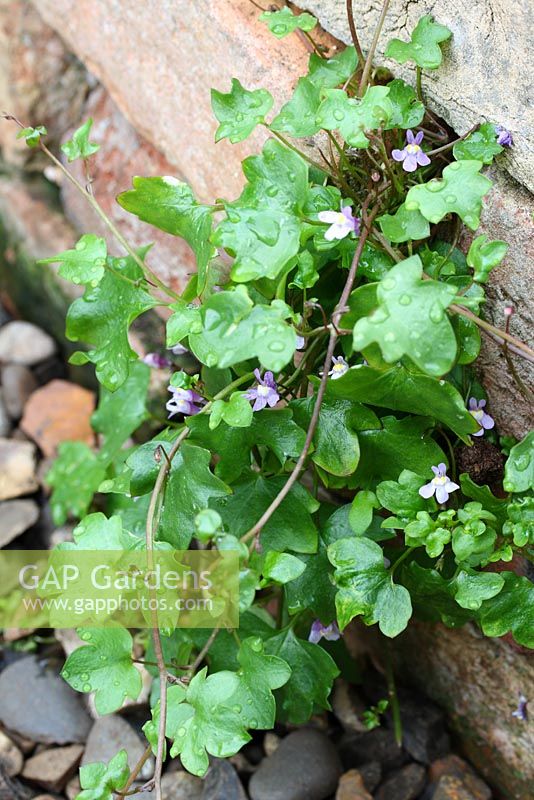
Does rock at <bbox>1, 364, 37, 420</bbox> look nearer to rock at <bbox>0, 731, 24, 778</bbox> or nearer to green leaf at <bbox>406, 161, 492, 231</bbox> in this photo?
rock at <bbox>0, 731, 24, 778</bbox>

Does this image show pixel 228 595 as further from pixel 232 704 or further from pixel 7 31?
pixel 7 31

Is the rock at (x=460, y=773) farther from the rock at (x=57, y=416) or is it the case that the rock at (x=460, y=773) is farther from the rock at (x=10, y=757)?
the rock at (x=57, y=416)

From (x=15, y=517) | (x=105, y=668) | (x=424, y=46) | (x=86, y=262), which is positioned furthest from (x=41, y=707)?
(x=424, y=46)

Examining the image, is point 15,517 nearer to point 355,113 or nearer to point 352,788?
point 352,788

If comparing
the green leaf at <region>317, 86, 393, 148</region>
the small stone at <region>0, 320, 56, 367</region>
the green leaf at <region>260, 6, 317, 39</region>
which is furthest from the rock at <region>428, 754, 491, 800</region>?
the small stone at <region>0, 320, 56, 367</region>

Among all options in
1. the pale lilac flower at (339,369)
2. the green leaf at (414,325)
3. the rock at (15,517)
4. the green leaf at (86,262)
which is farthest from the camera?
the rock at (15,517)

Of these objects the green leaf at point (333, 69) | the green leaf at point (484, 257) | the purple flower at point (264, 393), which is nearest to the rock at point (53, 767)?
the purple flower at point (264, 393)

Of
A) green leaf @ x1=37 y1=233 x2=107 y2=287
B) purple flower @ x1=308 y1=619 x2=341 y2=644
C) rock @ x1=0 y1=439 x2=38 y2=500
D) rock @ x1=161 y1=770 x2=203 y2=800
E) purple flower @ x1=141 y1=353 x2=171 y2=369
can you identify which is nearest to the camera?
green leaf @ x1=37 y1=233 x2=107 y2=287
